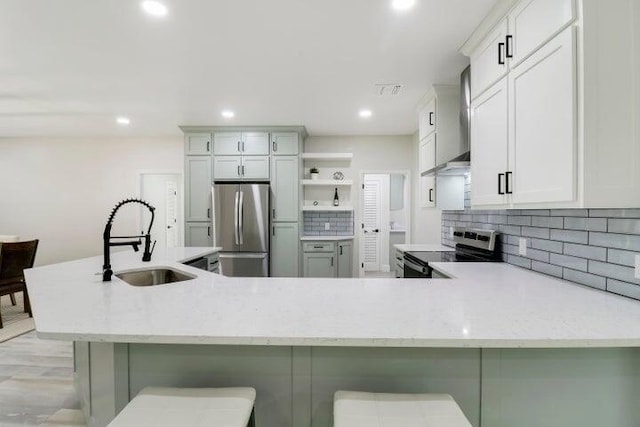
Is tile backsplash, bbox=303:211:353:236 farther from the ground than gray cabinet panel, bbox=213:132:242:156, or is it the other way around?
gray cabinet panel, bbox=213:132:242:156

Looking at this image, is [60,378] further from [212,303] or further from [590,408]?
[590,408]

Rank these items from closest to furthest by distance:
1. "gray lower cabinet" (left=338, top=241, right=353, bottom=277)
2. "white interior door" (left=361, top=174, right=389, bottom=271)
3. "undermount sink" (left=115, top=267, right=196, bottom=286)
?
1. "undermount sink" (left=115, top=267, right=196, bottom=286)
2. "gray lower cabinet" (left=338, top=241, right=353, bottom=277)
3. "white interior door" (left=361, top=174, right=389, bottom=271)

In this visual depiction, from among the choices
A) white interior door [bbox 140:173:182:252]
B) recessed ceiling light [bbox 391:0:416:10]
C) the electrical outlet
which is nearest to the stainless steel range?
the electrical outlet

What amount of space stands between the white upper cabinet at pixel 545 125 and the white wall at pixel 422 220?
2.61 meters

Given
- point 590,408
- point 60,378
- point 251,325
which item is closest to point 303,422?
point 251,325

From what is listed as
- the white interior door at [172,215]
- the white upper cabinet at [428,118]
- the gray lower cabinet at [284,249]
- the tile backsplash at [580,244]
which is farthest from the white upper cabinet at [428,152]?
the white interior door at [172,215]

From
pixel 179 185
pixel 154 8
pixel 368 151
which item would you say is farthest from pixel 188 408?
pixel 179 185

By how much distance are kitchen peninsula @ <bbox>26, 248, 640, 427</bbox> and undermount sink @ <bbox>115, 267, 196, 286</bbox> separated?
2.60 ft

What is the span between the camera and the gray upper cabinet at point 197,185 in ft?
15.1

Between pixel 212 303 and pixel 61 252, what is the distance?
5866 millimetres

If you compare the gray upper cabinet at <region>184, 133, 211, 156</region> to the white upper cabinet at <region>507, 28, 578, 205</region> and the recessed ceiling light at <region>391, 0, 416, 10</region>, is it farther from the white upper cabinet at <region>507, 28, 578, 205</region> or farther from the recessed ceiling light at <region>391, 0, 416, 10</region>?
the white upper cabinet at <region>507, 28, 578, 205</region>

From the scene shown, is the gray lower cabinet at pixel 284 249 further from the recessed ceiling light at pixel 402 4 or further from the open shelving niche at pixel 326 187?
the recessed ceiling light at pixel 402 4

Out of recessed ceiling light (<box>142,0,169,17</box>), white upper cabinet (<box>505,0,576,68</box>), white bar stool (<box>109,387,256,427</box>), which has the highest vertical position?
recessed ceiling light (<box>142,0,169,17</box>)

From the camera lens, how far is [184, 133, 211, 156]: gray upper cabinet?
4.60 m
